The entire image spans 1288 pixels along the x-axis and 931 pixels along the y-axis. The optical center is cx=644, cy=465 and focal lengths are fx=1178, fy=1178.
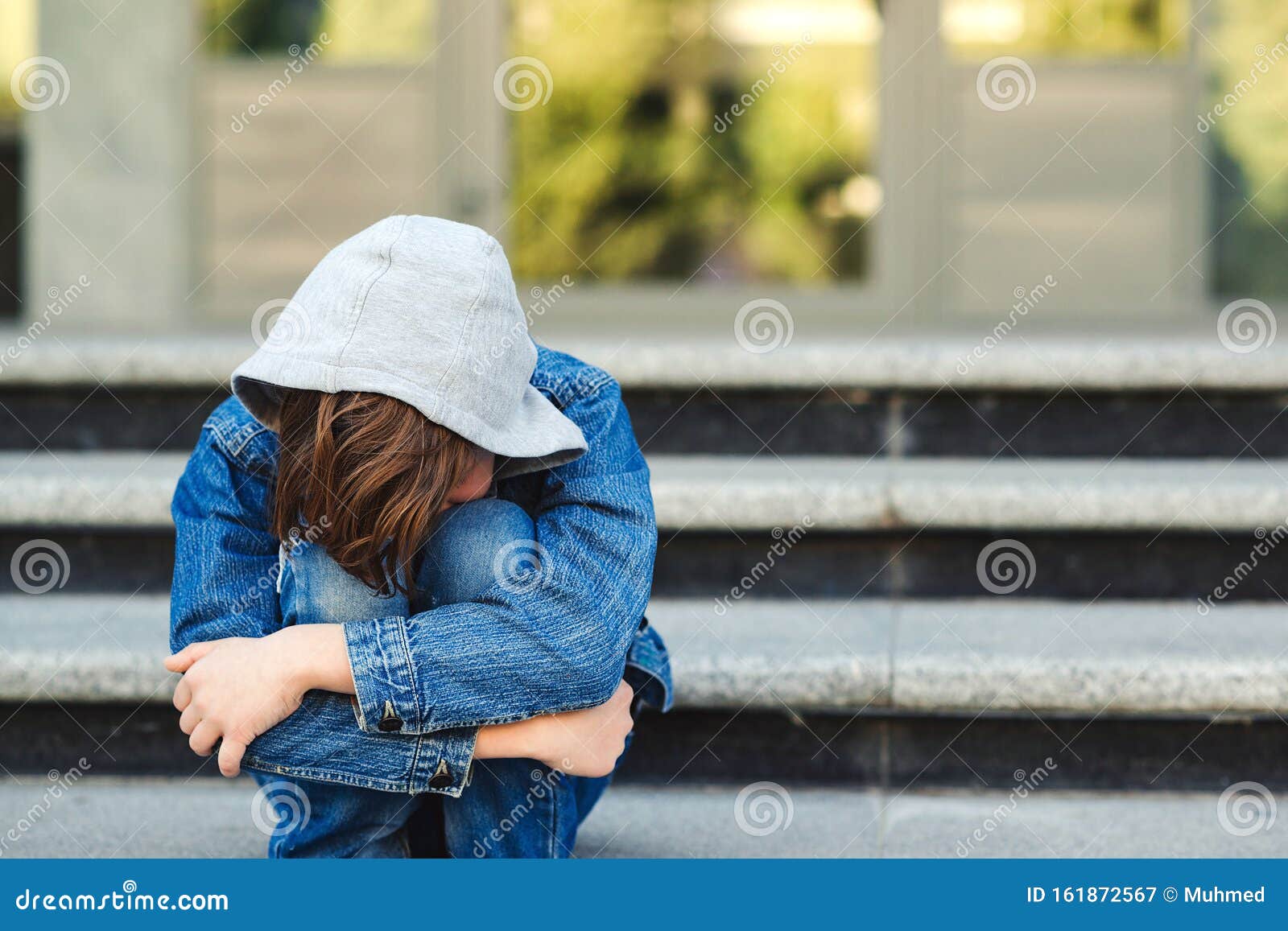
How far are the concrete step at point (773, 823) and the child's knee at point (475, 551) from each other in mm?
467

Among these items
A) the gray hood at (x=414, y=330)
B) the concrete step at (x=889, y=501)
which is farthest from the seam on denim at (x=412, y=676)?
the concrete step at (x=889, y=501)

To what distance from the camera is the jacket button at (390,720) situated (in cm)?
119

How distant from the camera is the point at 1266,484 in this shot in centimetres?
193

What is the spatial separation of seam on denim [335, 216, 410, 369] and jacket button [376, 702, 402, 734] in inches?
13.7

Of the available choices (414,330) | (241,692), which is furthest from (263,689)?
(414,330)

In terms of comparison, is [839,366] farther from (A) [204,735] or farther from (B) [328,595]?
(A) [204,735]

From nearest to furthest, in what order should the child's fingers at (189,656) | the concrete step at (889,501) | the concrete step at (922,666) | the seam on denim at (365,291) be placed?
1. the seam on denim at (365,291)
2. the child's fingers at (189,656)
3. the concrete step at (922,666)
4. the concrete step at (889,501)

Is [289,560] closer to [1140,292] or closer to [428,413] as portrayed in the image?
[428,413]

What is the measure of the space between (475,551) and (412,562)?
9 centimetres

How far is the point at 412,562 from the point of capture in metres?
1.30

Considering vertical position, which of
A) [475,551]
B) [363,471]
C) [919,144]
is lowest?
[475,551]

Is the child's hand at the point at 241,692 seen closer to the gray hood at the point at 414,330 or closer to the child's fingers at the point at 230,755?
the child's fingers at the point at 230,755

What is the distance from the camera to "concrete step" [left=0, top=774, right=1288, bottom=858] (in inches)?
59.6

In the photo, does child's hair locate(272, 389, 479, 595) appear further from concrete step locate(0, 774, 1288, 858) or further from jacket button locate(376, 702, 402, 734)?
concrete step locate(0, 774, 1288, 858)
